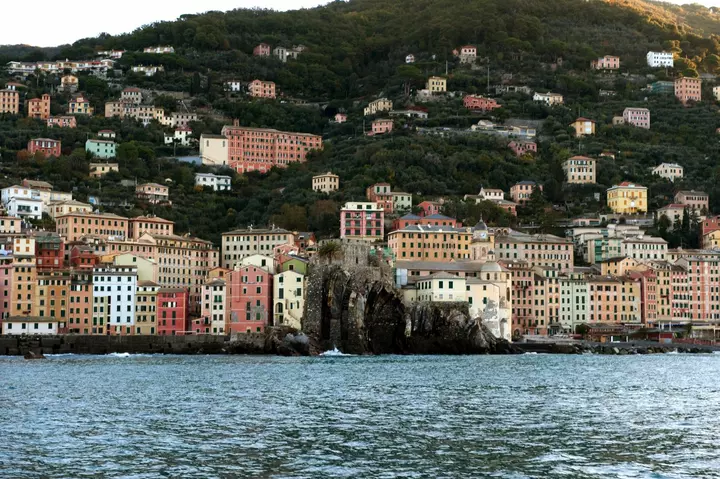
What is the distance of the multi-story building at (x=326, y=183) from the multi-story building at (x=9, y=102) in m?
50.1

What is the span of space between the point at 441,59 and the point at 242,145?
166 ft

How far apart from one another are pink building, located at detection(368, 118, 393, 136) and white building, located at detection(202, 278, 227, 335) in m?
61.8

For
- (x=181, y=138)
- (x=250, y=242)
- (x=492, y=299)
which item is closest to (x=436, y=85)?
(x=181, y=138)

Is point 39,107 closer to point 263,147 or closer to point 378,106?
point 263,147

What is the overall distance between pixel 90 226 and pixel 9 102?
5398cm

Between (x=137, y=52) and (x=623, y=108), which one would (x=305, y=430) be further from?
(x=137, y=52)

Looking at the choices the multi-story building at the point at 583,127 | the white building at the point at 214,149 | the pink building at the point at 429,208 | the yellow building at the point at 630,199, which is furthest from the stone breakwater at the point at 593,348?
the white building at the point at 214,149

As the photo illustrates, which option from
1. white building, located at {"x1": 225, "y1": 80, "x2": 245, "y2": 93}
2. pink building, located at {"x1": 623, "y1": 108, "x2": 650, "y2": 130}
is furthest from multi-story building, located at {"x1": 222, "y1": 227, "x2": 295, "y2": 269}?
white building, located at {"x1": 225, "y1": 80, "x2": 245, "y2": 93}

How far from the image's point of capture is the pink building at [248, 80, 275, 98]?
179375 millimetres

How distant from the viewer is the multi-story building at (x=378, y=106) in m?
165

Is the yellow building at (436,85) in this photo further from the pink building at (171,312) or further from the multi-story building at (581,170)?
the pink building at (171,312)

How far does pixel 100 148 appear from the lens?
465ft

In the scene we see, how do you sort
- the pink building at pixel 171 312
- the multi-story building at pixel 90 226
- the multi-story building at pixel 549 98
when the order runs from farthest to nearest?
the multi-story building at pixel 549 98
the multi-story building at pixel 90 226
the pink building at pixel 171 312

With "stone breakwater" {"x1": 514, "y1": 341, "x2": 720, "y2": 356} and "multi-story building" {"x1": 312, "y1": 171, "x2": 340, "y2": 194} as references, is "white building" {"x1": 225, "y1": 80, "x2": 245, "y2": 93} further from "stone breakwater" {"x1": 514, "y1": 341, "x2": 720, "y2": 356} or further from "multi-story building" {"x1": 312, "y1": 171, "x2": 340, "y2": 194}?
"stone breakwater" {"x1": 514, "y1": 341, "x2": 720, "y2": 356}
